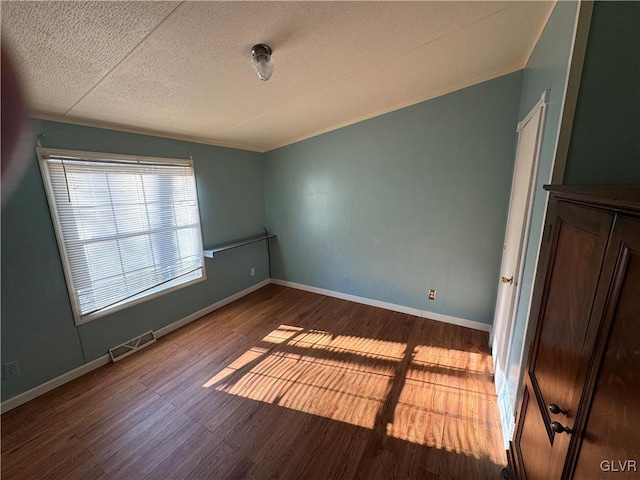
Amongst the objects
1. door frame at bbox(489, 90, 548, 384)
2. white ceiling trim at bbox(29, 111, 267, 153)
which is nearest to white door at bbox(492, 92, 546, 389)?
door frame at bbox(489, 90, 548, 384)

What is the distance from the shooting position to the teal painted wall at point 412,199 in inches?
96.5

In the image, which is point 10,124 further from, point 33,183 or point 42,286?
point 42,286

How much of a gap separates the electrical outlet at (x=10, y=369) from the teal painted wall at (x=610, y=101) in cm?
370

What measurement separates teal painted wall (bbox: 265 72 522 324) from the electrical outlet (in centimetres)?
A: 292

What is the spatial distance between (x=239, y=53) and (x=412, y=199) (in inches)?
86.2

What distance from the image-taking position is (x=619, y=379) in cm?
54

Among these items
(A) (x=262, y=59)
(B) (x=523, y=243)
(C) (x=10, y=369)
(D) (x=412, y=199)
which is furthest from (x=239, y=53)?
(C) (x=10, y=369)

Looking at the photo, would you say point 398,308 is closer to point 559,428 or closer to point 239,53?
point 559,428

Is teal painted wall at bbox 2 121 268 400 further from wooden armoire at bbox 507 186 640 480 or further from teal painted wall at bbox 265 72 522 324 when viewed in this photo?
wooden armoire at bbox 507 186 640 480

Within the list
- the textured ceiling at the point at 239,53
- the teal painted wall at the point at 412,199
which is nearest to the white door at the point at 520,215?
the teal painted wall at the point at 412,199

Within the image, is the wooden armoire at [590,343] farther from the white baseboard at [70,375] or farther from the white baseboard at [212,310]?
the white baseboard at [70,375]

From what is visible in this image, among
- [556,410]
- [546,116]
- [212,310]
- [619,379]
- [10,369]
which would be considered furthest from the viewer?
[212,310]

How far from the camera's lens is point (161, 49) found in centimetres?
133

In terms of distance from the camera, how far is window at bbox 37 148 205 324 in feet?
6.70
